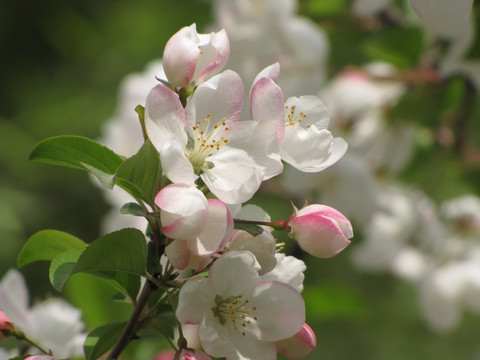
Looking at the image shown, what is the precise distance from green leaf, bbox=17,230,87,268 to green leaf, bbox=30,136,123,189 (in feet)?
0.24

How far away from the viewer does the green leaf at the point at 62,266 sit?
475 millimetres

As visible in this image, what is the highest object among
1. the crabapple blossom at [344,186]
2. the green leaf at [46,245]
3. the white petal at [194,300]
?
the crabapple blossom at [344,186]

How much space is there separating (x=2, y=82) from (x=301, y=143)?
7.51 feet

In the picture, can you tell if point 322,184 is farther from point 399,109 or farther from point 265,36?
point 265,36

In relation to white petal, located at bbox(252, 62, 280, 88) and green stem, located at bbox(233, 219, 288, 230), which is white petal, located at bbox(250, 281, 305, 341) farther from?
white petal, located at bbox(252, 62, 280, 88)

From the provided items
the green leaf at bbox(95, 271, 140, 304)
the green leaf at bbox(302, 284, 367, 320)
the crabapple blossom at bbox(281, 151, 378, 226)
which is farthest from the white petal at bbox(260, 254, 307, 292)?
the crabapple blossom at bbox(281, 151, 378, 226)

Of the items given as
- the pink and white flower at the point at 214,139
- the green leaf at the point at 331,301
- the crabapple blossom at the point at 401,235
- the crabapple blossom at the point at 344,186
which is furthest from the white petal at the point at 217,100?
the crabapple blossom at the point at 401,235

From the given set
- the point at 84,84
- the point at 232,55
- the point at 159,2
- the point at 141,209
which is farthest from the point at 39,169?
the point at 141,209

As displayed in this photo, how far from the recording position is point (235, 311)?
1.64ft

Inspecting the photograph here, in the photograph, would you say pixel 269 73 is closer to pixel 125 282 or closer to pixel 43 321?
pixel 125 282

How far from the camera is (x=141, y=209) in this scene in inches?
19.7

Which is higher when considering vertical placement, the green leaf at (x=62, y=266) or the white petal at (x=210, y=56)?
the white petal at (x=210, y=56)

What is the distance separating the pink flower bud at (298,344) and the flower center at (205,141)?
0.43 feet

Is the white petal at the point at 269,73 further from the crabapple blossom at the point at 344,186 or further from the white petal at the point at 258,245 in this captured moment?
the crabapple blossom at the point at 344,186
